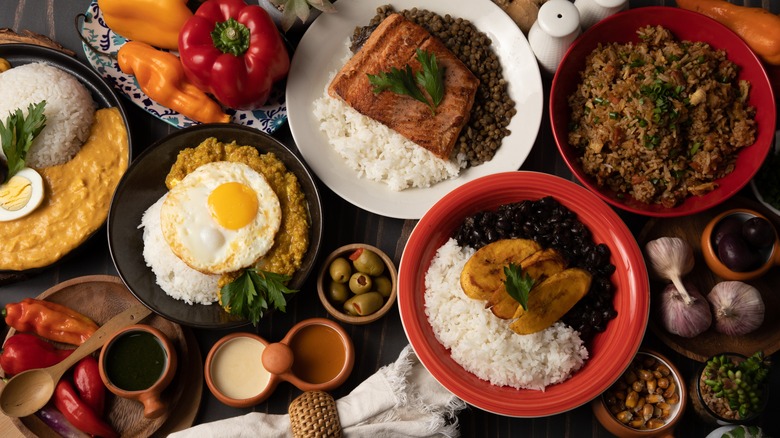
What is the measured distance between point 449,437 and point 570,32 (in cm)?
271

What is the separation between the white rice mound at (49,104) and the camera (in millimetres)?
4133

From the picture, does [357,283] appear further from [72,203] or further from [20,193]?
[20,193]

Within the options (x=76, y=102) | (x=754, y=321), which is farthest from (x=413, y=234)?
(x=76, y=102)

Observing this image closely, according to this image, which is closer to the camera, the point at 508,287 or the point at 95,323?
the point at 508,287

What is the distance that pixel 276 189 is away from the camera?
13.5 feet

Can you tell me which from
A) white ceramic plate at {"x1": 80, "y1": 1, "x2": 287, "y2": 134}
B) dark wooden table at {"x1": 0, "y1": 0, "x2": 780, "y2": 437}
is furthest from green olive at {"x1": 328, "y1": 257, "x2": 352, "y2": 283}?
white ceramic plate at {"x1": 80, "y1": 1, "x2": 287, "y2": 134}

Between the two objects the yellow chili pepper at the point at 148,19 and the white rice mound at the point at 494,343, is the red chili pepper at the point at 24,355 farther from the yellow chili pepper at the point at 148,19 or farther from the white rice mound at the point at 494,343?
the white rice mound at the point at 494,343

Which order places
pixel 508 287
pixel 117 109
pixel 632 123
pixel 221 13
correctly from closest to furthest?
pixel 508 287
pixel 632 123
pixel 221 13
pixel 117 109

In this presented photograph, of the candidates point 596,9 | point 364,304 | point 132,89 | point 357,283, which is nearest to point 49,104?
Answer: point 132,89

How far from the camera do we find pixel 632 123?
149 inches

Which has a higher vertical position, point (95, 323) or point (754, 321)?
point (754, 321)

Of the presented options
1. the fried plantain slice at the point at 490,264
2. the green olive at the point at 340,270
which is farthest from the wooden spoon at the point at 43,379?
the fried plantain slice at the point at 490,264

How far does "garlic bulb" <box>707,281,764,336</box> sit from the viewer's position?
384cm

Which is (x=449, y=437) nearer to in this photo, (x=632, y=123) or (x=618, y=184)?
(x=618, y=184)
